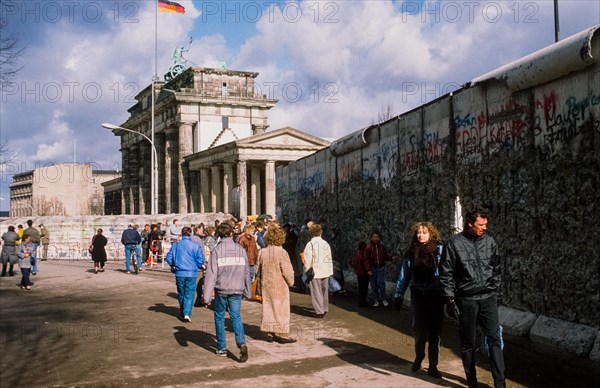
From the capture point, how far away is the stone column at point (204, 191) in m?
64.1

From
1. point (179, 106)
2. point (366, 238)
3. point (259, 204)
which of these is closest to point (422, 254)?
point (366, 238)

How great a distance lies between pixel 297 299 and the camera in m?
14.8

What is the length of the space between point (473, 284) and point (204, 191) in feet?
193

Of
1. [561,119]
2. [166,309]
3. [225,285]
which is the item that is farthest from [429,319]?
[166,309]

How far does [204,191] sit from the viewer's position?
6419 centimetres

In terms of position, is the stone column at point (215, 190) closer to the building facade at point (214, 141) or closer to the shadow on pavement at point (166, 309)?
the building facade at point (214, 141)

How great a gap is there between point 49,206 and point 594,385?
117863mm

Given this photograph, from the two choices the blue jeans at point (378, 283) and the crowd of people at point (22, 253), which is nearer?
the blue jeans at point (378, 283)

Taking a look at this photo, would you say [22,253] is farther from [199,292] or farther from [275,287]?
[275,287]

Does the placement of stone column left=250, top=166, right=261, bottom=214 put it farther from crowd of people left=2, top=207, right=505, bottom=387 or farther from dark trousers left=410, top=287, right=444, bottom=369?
dark trousers left=410, top=287, right=444, bottom=369

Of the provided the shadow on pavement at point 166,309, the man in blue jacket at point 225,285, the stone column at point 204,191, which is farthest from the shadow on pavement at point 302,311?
the stone column at point 204,191

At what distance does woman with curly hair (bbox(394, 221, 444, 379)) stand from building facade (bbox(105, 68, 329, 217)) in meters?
46.7

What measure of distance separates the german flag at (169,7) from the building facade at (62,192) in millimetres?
69340

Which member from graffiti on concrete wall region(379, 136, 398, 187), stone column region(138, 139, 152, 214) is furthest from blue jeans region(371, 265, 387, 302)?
stone column region(138, 139, 152, 214)
